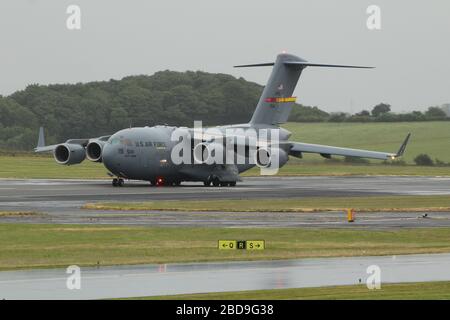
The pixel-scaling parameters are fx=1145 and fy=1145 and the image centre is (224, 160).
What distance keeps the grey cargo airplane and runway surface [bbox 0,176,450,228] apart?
1.18m

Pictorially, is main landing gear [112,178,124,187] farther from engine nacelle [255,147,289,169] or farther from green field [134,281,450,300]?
green field [134,281,450,300]

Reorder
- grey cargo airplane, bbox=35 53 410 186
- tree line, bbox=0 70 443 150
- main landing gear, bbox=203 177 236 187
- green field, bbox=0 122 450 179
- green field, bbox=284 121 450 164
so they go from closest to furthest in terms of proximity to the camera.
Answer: grey cargo airplane, bbox=35 53 410 186
main landing gear, bbox=203 177 236 187
green field, bbox=0 122 450 179
tree line, bbox=0 70 443 150
green field, bbox=284 121 450 164

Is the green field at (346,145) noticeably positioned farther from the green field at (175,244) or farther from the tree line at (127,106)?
the green field at (175,244)

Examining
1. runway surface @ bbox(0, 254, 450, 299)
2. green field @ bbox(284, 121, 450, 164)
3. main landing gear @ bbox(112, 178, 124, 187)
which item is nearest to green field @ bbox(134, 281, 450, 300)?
runway surface @ bbox(0, 254, 450, 299)

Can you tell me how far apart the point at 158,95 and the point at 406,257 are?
74.6m

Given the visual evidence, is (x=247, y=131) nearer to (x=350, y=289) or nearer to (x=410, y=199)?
(x=410, y=199)

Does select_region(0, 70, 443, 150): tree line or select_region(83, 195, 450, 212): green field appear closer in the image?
select_region(83, 195, 450, 212): green field

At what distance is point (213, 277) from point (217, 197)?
29962mm

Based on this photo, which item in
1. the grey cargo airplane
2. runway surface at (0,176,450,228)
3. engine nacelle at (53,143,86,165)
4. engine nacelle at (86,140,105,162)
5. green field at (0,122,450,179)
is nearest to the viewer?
runway surface at (0,176,450,228)

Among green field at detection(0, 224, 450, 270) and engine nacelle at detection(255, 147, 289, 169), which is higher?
green field at detection(0, 224, 450, 270)

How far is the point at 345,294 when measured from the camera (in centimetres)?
2116

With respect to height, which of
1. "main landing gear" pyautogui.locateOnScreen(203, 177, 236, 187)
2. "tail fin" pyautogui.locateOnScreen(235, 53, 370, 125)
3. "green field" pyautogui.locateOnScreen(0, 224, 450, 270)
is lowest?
"main landing gear" pyautogui.locateOnScreen(203, 177, 236, 187)

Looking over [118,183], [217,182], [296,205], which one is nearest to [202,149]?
[217,182]

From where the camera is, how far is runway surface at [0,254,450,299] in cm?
2169
